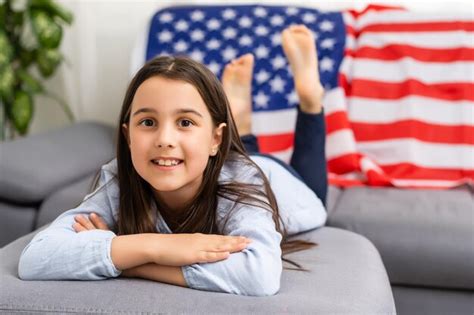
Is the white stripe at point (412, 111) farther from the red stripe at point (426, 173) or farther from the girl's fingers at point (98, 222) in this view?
the girl's fingers at point (98, 222)

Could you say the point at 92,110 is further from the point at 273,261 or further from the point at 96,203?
the point at 273,261

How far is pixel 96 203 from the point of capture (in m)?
1.32

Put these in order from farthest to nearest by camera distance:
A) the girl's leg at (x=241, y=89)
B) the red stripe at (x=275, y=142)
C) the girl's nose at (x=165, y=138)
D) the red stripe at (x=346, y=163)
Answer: the red stripe at (x=275, y=142)
the red stripe at (x=346, y=163)
the girl's leg at (x=241, y=89)
the girl's nose at (x=165, y=138)

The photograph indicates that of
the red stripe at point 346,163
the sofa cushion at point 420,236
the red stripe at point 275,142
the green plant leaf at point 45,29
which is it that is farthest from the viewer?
the green plant leaf at point 45,29

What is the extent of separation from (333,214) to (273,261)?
559 mm

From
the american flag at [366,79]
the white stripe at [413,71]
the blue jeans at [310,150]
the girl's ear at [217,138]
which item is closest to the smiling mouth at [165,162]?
the girl's ear at [217,138]

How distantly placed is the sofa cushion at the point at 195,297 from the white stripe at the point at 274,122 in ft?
3.13

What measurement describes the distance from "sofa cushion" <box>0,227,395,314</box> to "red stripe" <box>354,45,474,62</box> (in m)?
1.09

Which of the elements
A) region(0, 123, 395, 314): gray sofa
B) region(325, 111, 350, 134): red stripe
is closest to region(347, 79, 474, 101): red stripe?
region(325, 111, 350, 134): red stripe

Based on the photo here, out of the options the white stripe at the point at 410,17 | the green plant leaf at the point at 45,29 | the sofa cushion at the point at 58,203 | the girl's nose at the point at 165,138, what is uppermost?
the white stripe at the point at 410,17

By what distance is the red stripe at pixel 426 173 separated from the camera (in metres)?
1.96

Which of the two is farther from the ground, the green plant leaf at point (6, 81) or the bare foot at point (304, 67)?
the bare foot at point (304, 67)

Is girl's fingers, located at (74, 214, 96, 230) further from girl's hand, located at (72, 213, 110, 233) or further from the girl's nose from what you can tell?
the girl's nose

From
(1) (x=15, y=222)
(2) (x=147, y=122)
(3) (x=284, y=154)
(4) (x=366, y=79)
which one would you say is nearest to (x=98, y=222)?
(2) (x=147, y=122)
